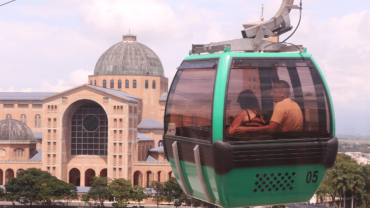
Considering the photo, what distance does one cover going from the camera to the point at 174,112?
27.5ft

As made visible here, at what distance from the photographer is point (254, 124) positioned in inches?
281

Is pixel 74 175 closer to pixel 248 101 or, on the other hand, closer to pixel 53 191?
pixel 53 191

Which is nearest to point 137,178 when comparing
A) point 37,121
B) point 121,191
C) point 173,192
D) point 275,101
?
point 121,191

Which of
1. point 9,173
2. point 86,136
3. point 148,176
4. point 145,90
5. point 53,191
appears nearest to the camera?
point 53,191

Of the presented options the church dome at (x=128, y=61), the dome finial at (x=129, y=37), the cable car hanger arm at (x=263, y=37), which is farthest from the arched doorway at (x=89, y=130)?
the cable car hanger arm at (x=263, y=37)

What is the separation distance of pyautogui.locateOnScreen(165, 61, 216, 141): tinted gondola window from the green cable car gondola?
1 centimetres

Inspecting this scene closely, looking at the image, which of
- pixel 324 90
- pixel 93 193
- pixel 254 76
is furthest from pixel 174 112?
pixel 93 193

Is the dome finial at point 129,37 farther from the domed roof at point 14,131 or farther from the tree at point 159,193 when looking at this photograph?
the tree at point 159,193

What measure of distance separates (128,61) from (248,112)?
302 ft

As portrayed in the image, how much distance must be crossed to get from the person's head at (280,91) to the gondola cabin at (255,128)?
13 millimetres

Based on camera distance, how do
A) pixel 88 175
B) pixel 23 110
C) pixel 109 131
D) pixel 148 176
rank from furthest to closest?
pixel 23 110 < pixel 148 176 < pixel 88 175 < pixel 109 131

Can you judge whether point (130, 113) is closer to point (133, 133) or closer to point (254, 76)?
point (133, 133)

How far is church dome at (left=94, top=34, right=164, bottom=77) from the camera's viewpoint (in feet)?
323

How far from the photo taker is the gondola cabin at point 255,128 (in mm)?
7004
